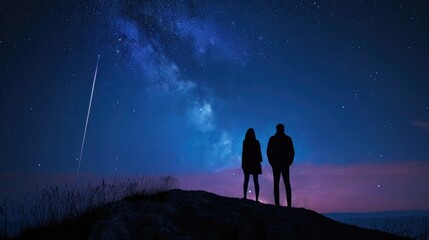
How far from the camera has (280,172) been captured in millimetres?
10727

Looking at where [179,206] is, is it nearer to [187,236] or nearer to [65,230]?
[187,236]

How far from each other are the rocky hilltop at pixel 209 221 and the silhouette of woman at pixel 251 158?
3.48 meters

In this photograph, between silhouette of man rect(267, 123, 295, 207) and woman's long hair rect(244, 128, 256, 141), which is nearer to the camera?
silhouette of man rect(267, 123, 295, 207)

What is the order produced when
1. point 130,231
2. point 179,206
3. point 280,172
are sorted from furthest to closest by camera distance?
point 280,172, point 179,206, point 130,231

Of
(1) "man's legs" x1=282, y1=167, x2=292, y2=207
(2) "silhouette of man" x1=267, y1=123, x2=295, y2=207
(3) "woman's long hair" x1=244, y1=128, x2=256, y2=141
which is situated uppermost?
(3) "woman's long hair" x1=244, y1=128, x2=256, y2=141

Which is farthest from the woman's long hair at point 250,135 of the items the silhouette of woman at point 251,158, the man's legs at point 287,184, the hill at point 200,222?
the hill at point 200,222

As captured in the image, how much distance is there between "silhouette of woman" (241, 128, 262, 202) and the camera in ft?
37.7

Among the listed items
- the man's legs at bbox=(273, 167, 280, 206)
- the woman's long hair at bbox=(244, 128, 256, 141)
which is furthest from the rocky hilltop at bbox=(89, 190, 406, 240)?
the woman's long hair at bbox=(244, 128, 256, 141)

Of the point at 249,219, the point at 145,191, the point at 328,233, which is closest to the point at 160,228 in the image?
the point at 249,219

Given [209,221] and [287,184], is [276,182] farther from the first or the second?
[209,221]

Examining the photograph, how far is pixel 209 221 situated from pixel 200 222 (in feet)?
0.58

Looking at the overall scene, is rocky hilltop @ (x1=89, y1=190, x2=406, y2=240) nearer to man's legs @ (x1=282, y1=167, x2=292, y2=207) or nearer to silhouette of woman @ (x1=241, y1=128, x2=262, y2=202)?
man's legs @ (x1=282, y1=167, x2=292, y2=207)

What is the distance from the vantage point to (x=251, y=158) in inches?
454

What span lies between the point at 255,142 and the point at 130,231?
6.45 m
